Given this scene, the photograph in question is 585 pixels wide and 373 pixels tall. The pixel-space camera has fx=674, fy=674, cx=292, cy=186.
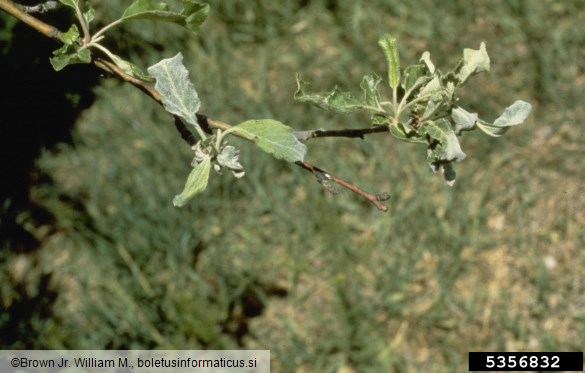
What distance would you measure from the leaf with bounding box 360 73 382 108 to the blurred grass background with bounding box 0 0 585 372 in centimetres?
157

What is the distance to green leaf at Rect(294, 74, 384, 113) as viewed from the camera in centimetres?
104

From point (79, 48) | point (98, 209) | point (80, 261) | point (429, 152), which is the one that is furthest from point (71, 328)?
point (429, 152)

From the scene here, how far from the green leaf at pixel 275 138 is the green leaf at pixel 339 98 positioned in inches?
2.5

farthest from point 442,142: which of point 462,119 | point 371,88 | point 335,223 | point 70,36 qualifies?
point 335,223

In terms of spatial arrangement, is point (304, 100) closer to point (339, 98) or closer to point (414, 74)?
Answer: point (339, 98)

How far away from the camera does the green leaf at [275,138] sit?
0.98 metres

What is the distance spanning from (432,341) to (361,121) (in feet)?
3.15

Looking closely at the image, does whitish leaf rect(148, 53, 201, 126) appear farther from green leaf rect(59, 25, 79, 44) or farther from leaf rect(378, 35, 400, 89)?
leaf rect(378, 35, 400, 89)

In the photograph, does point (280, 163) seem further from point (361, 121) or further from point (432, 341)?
point (432, 341)

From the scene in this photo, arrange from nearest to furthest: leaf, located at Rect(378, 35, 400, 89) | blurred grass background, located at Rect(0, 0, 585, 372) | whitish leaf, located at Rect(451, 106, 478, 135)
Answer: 1. whitish leaf, located at Rect(451, 106, 478, 135)
2. leaf, located at Rect(378, 35, 400, 89)
3. blurred grass background, located at Rect(0, 0, 585, 372)

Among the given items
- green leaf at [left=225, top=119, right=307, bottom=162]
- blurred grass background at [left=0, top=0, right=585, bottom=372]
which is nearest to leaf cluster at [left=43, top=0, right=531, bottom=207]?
green leaf at [left=225, top=119, right=307, bottom=162]

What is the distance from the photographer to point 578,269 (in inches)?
100

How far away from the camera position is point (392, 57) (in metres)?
1.11

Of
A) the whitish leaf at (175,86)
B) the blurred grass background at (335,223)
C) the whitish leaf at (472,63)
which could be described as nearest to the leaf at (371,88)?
the whitish leaf at (472,63)
